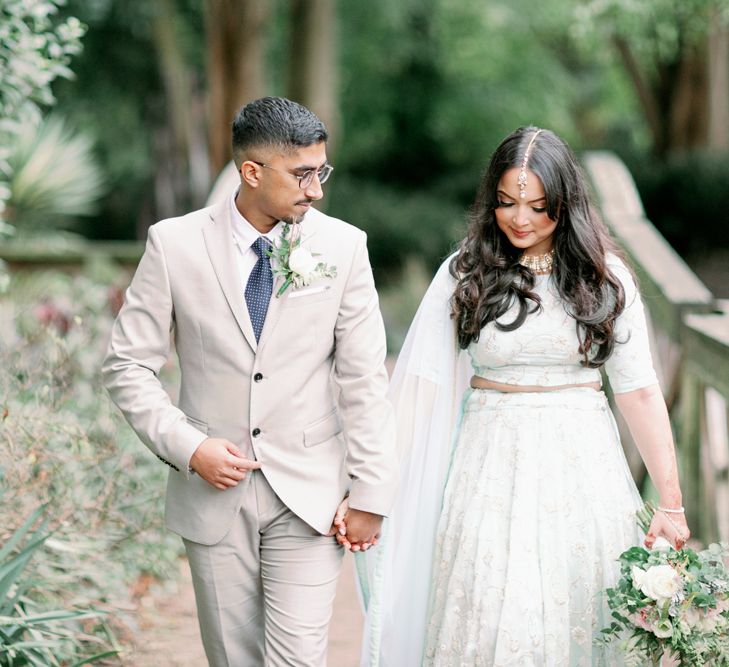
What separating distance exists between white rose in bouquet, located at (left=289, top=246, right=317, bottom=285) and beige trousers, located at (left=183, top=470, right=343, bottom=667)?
59cm

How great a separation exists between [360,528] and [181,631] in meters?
2.15

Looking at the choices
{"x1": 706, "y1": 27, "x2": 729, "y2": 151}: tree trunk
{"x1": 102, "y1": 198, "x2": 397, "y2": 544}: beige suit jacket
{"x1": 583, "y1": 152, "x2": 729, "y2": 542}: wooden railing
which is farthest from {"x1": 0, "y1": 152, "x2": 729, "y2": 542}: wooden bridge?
{"x1": 706, "y1": 27, "x2": 729, "y2": 151}: tree trunk

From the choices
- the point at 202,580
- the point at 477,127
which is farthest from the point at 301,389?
the point at 477,127

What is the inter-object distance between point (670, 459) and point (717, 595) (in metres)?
0.50

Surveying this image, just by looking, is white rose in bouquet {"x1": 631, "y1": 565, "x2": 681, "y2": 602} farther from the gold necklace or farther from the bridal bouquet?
the gold necklace

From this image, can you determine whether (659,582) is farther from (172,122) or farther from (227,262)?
(172,122)

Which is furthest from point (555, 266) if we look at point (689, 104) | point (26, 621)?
point (689, 104)

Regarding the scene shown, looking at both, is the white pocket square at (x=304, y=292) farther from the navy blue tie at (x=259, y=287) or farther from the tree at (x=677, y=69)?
the tree at (x=677, y=69)

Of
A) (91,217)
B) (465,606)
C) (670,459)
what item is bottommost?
(465,606)

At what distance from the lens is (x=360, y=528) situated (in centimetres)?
331

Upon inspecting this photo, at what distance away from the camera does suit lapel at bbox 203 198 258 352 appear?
321cm

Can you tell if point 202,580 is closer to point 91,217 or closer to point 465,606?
point 465,606

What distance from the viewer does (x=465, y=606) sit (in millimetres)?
3461

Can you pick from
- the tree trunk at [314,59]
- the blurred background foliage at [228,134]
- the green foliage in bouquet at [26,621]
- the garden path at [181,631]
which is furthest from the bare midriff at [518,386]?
the tree trunk at [314,59]
